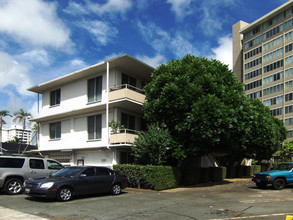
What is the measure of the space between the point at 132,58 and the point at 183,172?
838 cm

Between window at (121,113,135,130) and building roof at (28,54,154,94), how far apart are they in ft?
11.3

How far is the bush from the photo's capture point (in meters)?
16.7

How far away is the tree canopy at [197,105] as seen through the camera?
16656 millimetres

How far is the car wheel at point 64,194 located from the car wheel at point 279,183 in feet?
37.5

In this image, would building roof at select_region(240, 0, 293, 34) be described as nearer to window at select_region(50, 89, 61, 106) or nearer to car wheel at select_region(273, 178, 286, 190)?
window at select_region(50, 89, 61, 106)

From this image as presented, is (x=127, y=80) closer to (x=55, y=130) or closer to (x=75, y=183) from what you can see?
(x=55, y=130)

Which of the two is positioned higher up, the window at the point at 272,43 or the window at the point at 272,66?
the window at the point at 272,43

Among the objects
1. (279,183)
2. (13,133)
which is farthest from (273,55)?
(13,133)

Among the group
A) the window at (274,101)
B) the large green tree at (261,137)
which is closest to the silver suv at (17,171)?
the large green tree at (261,137)

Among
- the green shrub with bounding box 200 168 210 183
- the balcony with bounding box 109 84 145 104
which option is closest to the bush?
the green shrub with bounding box 200 168 210 183

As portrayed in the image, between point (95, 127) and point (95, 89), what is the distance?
2.92 metres

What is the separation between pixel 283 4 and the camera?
6488cm

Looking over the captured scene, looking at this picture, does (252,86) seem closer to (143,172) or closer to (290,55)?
(290,55)

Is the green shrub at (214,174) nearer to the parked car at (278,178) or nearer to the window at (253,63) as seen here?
the parked car at (278,178)
